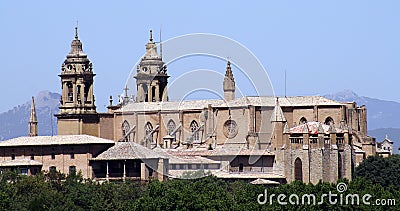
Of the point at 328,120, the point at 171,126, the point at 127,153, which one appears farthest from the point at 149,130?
the point at 328,120

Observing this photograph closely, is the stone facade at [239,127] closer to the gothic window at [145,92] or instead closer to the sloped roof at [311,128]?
the sloped roof at [311,128]

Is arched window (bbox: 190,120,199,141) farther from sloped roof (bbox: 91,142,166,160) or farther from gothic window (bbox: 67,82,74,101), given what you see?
sloped roof (bbox: 91,142,166,160)

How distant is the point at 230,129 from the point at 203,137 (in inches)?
147

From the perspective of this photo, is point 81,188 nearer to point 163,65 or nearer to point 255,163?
point 255,163

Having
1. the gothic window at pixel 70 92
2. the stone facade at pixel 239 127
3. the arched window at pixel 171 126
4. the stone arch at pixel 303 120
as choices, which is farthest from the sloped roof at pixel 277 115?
the gothic window at pixel 70 92

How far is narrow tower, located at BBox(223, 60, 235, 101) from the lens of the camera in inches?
4592

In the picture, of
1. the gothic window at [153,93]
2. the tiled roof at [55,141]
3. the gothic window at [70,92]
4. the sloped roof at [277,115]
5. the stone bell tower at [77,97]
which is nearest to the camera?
the tiled roof at [55,141]

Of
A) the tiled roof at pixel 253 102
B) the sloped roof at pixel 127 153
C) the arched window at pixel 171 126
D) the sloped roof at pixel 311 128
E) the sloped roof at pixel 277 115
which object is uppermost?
the tiled roof at pixel 253 102

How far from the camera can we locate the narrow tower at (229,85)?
383 ft

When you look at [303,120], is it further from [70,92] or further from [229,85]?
[70,92]

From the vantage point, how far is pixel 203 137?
113m

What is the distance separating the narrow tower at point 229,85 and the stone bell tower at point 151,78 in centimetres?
1149

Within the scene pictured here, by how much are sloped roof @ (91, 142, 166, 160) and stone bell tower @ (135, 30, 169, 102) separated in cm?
2601

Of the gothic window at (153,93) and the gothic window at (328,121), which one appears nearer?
the gothic window at (328,121)
